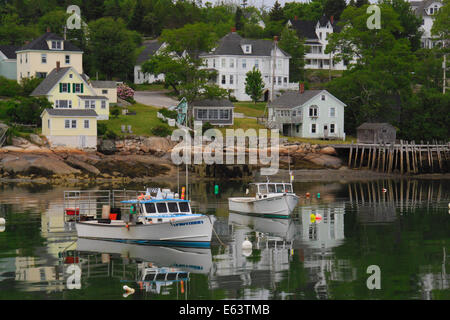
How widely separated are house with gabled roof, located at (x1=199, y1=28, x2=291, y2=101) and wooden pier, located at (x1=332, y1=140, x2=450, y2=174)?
90.0ft

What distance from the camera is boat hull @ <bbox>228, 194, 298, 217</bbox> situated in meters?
56.7

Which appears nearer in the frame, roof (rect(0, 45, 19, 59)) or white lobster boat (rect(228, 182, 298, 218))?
white lobster boat (rect(228, 182, 298, 218))

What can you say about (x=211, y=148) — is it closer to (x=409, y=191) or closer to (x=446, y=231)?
(x=409, y=191)

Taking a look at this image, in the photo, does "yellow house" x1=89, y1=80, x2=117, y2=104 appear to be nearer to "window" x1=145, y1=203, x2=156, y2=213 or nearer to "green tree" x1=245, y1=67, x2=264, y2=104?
"green tree" x1=245, y1=67, x2=264, y2=104

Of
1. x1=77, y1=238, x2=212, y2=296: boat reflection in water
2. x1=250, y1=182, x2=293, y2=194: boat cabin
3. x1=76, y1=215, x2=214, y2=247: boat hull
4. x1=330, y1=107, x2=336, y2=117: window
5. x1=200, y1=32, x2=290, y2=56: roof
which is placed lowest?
x1=77, y1=238, x2=212, y2=296: boat reflection in water

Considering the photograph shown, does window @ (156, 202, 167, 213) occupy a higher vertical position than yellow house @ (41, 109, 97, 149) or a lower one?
lower

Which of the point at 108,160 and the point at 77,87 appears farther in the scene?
the point at 77,87

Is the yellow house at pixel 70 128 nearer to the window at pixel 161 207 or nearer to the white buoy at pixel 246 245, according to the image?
the window at pixel 161 207

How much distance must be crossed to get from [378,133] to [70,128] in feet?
127

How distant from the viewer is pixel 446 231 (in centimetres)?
5025

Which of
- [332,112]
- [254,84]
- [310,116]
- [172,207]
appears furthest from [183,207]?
[254,84]

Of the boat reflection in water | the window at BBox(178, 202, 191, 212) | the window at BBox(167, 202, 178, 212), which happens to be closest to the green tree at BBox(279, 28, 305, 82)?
the window at BBox(178, 202, 191, 212)

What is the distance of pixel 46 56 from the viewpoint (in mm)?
104375

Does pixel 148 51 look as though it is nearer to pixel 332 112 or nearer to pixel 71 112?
pixel 332 112
